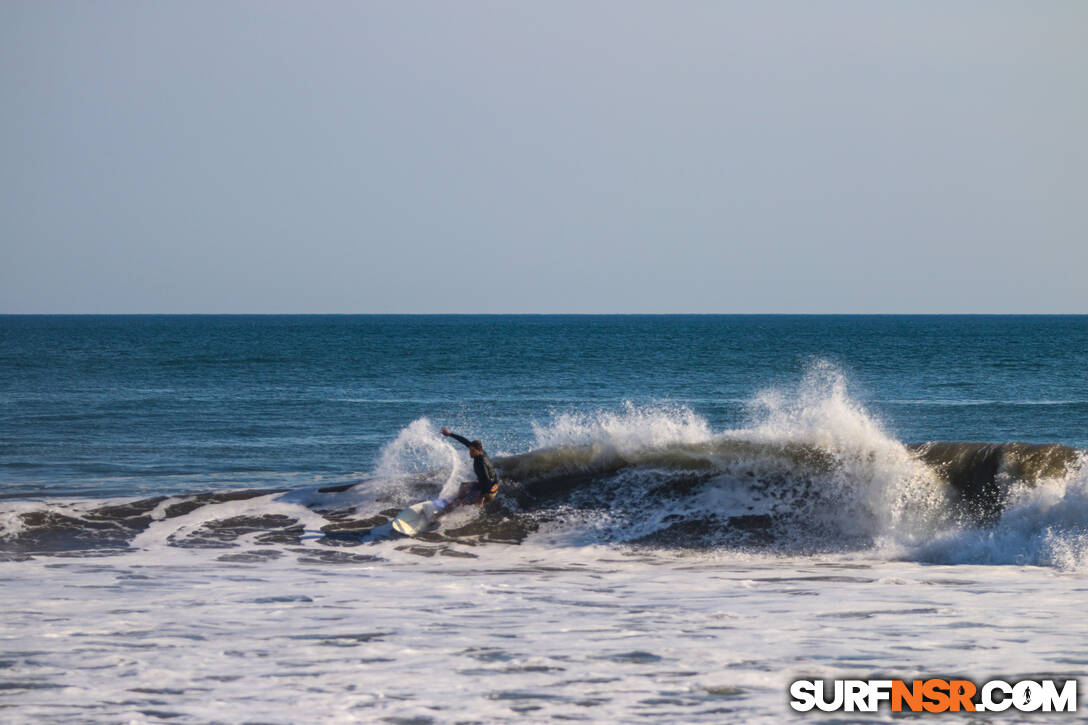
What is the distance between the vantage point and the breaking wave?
545 inches

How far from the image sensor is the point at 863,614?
10023 mm

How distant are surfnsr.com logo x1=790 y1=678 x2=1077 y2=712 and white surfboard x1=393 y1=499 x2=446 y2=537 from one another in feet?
27.2

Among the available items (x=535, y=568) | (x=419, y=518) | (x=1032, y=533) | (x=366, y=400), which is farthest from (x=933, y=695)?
(x=366, y=400)

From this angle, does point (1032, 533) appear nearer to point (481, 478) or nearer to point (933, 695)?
point (933, 695)

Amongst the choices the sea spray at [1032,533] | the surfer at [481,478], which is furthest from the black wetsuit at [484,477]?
the sea spray at [1032,533]

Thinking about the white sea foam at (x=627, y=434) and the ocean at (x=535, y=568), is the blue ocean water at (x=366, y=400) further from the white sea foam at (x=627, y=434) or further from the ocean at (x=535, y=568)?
the white sea foam at (x=627, y=434)

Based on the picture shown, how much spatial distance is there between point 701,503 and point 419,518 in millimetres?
4585

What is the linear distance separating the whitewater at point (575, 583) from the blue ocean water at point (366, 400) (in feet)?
15.6

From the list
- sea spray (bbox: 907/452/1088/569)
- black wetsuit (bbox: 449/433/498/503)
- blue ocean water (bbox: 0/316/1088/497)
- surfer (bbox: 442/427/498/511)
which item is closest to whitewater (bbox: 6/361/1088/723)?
sea spray (bbox: 907/452/1088/569)

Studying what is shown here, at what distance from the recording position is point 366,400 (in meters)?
36.9

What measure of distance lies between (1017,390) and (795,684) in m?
36.2

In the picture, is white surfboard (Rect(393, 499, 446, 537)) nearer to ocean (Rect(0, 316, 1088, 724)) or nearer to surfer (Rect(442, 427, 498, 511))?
ocean (Rect(0, 316, 1088, 724))

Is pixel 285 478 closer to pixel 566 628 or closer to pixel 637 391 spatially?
pixel 566 628

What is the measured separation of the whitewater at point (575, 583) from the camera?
7742 millimetres
